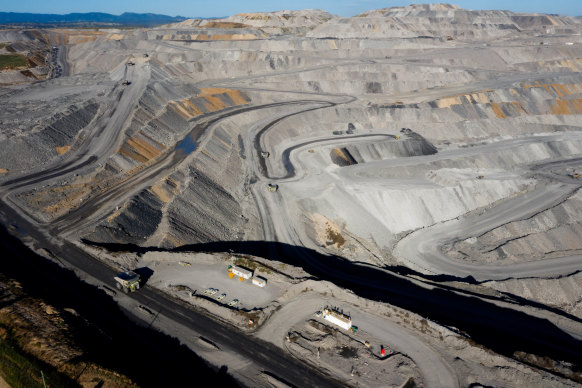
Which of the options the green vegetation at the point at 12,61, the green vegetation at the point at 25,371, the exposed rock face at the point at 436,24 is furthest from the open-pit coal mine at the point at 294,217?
the exposed rock face at the point at 436,24

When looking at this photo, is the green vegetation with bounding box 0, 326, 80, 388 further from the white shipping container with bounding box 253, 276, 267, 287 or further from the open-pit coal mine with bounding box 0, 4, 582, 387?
the white shipping container with bounding box 253, 276, 267, 287

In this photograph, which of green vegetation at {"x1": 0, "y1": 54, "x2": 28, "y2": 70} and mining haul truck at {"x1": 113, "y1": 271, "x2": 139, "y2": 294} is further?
green vegetation at {"x1": 0, "y1": 54, "x2": 28, "y2": 70}

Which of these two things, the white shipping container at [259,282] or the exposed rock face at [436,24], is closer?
the white shipping container at [259,282]

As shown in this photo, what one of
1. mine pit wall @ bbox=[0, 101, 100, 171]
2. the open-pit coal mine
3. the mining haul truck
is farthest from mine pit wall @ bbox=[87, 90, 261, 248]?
mine pit wall @ bbox=[0, 101, 100, 171]

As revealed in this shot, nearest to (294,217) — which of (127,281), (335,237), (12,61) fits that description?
(335,237)

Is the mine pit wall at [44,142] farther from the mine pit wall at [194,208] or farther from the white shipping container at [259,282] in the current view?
the white shipping container at [259,282]

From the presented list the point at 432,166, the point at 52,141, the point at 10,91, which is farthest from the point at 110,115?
the point at 432,166

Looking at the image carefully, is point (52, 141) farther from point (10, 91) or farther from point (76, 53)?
point (76, 53)

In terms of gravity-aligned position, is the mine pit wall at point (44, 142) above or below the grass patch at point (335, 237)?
below
